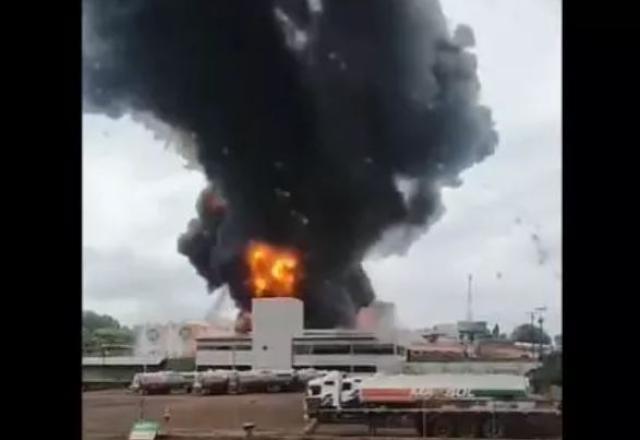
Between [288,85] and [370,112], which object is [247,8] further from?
[370,112]

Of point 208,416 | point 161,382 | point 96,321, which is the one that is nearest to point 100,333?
point 96,321

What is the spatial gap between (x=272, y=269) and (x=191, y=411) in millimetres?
309

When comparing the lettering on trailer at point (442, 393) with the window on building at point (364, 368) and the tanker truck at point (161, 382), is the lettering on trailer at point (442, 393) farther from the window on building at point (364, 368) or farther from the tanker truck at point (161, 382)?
the tanker truck at point (161, 382)

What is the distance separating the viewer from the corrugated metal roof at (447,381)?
1.84 meters

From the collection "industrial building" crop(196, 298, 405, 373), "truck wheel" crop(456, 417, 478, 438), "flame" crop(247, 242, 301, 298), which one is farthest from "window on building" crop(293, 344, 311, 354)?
"truck wheel" crop(456, 417, 478, 438)

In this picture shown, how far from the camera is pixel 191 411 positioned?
1859mm

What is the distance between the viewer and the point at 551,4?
6.03 ft

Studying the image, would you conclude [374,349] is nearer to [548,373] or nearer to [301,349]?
[301,349]

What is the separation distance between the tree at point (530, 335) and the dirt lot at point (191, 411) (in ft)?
1.38

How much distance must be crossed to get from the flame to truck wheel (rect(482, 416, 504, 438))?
0.44 meters

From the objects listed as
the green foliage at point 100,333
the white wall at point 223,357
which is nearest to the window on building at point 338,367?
the white wall at point 223,357

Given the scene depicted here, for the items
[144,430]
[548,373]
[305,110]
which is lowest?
[144,430]

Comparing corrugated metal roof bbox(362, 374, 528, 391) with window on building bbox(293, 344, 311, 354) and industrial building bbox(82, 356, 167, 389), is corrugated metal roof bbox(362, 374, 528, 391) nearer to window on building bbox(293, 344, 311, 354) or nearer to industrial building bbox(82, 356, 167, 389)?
window on building bbox(293, 344, 311, 354)
